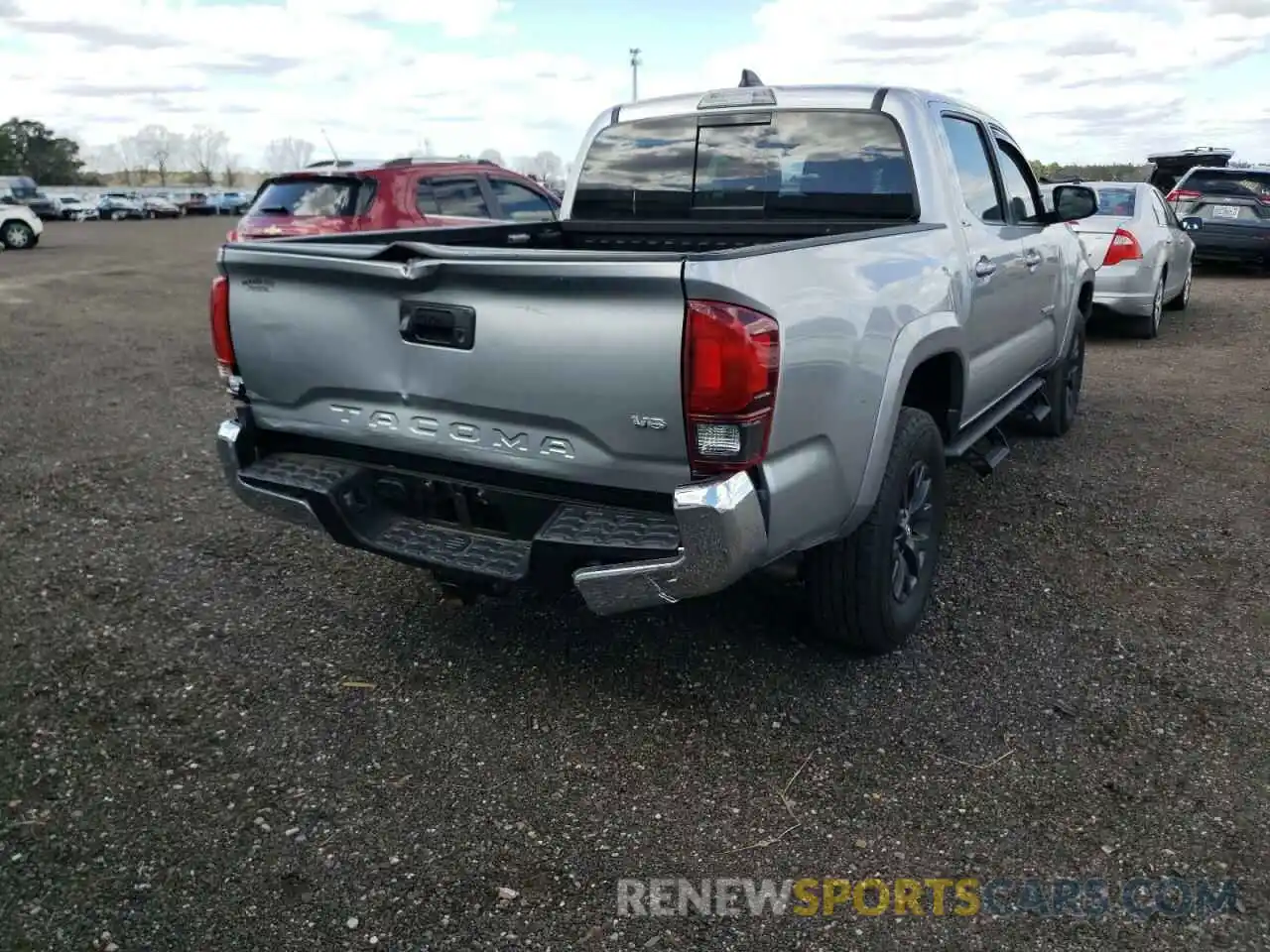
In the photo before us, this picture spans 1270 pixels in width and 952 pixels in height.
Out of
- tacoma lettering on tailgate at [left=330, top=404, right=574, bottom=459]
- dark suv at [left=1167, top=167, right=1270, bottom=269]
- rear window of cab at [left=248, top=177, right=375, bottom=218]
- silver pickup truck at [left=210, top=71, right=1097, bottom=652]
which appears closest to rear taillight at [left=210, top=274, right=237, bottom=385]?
silver pickup truck at [left=210, top=71, right=1097, bottom=652]

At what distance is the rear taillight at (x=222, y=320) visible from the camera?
11.6ft

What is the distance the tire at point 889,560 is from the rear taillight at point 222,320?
6.83 ft

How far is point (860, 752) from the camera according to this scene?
316 cm

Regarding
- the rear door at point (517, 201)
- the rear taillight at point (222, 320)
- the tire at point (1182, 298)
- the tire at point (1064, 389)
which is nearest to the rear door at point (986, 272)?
the tire at point (1064, 389)

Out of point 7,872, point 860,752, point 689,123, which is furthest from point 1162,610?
point 7,872

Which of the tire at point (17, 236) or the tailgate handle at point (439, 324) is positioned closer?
the tailgate handle at point (439, 324)

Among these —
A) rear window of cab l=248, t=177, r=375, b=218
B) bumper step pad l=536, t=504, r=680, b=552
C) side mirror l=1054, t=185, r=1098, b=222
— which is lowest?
bumper step pad l=536, t=504, r=680, b=552

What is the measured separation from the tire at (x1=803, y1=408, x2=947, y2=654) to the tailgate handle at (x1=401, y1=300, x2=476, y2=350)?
51.6 inches

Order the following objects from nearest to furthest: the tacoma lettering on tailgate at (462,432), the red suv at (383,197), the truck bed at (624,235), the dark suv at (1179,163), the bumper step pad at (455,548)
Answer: the tacoma lettering on tailgate at (462,432), the bumper step pad at (455,548), the truck bed at (624,235), the red suv at (383,197), the dark suv at (1179,163)

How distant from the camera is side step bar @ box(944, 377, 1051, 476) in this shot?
4.40 metres

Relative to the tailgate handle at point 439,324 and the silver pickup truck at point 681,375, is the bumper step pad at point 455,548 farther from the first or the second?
the tailgate handle at point 439,324

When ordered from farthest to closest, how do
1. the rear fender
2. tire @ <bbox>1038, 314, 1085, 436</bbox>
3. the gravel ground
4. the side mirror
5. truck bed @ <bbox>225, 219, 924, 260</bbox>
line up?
tire @ <bbox>1038, 314, 1085, 436</bbox> < the side mirror < truck bed @ <bbox>225, 219, 924, 260</bbox> < the rear fender < the gravel ground

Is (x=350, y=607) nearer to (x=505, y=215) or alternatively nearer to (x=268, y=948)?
(x=268, y=948)

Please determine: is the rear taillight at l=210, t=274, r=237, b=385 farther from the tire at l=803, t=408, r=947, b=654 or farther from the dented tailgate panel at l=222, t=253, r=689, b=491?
the tire at l=803, t=408, r=947, b=654
